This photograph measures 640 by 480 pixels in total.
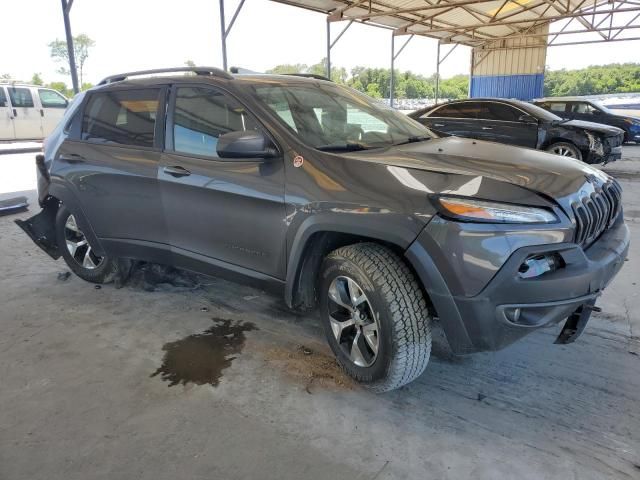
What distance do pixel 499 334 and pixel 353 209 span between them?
0.86 m

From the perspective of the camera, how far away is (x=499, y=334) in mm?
2121

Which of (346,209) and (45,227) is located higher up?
(346,209)

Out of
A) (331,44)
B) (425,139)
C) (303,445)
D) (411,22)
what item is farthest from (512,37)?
(303,445)

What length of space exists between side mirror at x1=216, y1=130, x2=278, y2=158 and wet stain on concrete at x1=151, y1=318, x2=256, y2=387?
1200mm

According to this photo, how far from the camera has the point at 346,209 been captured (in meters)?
2.35

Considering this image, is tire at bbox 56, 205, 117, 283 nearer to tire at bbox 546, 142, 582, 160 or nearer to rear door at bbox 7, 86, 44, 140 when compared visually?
tire at bbox 546, 142, 582, 160

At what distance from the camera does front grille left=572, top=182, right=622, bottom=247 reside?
2.24 m

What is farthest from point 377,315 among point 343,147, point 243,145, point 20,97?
point 20,97

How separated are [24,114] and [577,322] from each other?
15.6 meters

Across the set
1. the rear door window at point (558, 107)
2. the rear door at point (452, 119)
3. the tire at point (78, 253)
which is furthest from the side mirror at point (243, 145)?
the rear door window at point (558, 107)

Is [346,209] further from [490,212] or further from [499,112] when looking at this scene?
[499,112]

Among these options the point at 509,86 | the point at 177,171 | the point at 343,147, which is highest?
the point at 509,86

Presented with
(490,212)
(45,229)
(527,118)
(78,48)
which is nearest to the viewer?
(490,212)

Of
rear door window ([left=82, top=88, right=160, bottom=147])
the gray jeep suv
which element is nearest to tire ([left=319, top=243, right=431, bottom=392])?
the gray jeep suv
